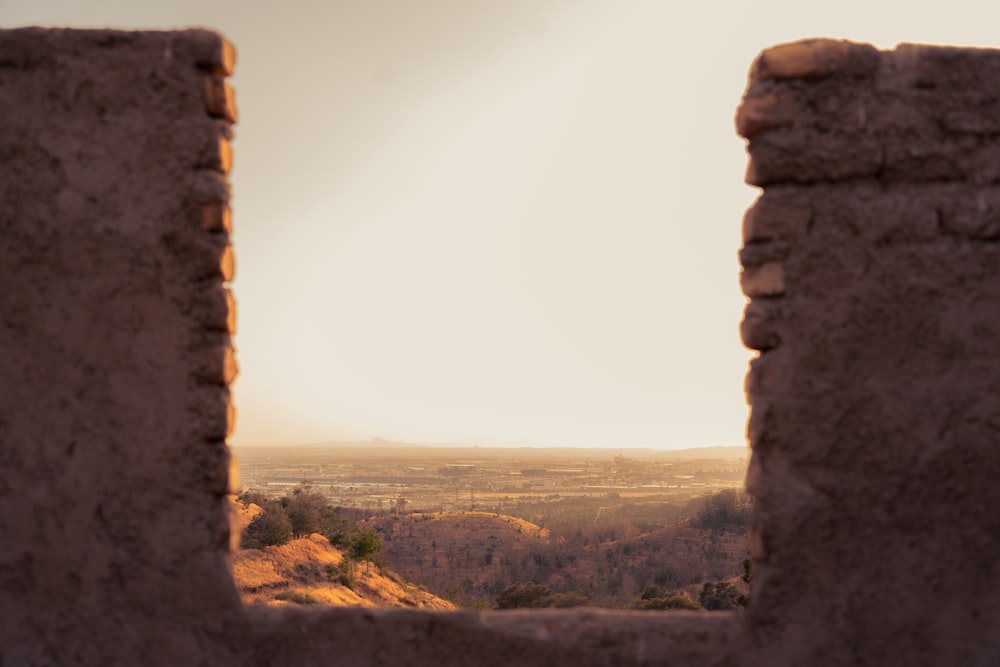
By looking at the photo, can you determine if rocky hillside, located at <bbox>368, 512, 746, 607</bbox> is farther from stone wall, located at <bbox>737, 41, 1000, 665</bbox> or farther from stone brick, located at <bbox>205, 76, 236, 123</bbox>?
stone brick, located at <bbox>205, 76, 236, 123</bbox>

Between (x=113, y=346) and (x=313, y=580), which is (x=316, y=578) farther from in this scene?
(x=113, y=346)

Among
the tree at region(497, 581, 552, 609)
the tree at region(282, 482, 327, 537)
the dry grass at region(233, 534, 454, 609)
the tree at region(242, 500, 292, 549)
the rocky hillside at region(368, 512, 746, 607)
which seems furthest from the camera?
the rocky hillside at region(368, 512, 746, 607)

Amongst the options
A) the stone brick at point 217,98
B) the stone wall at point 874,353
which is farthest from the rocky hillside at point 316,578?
the stone wall at point 874,353

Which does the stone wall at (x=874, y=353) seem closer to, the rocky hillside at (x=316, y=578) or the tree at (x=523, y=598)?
the rocky hillside at (x=316, y=578)

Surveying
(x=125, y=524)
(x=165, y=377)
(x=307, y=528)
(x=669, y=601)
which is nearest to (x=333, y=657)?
(x=125, y=524)

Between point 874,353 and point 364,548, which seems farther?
point 364,548

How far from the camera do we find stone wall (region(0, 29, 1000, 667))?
2625 mm

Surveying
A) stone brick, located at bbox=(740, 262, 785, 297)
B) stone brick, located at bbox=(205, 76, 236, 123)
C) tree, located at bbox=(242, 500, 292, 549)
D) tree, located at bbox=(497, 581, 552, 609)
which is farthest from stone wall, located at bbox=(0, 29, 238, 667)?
tree, located at bbox=(242, 500, 292, 549)

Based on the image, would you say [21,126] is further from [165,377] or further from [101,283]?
[165,377]

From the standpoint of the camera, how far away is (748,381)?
9.02 feet

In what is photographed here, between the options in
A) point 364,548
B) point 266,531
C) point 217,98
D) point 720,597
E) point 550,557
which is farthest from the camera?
point 550,557

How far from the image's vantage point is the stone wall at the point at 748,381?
262 cm

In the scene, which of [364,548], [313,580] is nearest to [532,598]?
[313,580]

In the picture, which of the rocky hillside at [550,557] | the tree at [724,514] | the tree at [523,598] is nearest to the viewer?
the tree at [523,598]
